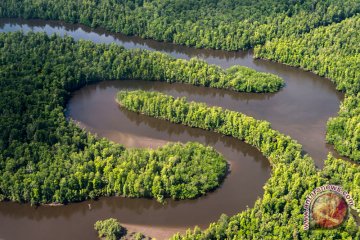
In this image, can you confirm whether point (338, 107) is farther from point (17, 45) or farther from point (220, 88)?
point (17, 45)

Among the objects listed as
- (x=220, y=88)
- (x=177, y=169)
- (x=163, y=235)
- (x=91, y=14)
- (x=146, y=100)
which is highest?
(x=91, y=14)

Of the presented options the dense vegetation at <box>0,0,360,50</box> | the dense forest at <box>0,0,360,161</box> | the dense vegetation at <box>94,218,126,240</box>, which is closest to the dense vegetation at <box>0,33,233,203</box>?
the dense vegetation at <box>94,218,126,240</box>

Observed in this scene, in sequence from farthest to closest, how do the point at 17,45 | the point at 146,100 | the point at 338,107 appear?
1. the point at 17,45
2. the point at 338,107
3. the point at 146,100

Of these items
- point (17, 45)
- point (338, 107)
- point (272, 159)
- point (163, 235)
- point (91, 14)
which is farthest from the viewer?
point (91, 14)

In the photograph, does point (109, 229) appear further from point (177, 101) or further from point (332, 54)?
point (332, 54)

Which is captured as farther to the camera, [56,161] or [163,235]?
[56,161]

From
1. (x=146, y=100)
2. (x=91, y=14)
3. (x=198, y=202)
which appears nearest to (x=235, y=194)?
(x=198, y=202)
